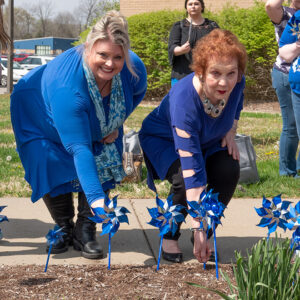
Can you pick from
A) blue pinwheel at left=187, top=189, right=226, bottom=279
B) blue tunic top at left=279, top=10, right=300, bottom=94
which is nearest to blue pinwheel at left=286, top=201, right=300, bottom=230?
blue pinwheel at left=187, top=189, right=226, bottom=279

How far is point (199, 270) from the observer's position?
10.2 ft

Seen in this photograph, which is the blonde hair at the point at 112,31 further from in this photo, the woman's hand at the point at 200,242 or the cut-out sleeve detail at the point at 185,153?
the woman's hand at the point at 200,242

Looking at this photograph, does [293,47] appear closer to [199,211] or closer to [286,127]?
[286,127]

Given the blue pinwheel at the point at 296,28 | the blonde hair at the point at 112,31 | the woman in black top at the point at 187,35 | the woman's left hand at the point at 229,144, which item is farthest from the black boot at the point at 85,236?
the woman in black top at the point at 187,35

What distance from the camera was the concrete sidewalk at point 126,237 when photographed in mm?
3400

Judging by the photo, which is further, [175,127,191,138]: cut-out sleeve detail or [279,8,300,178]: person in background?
[279,8,300,178]: person in background

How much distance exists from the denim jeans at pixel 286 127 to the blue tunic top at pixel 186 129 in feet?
6.08

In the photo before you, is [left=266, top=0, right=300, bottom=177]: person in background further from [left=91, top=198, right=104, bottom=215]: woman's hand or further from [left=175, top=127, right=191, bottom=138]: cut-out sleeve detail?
[left=91, top=198, right=104, bottom=215]: woman's hand

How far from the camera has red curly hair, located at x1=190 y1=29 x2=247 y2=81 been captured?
115 inches

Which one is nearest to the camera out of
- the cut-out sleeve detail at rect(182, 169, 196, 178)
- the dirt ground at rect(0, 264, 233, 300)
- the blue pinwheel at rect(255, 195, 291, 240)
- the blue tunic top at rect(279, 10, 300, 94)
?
the dirt ground at rect(0, 264, 233, 300)

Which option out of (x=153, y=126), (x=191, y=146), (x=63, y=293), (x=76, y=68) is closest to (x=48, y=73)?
(x=76, y=68)

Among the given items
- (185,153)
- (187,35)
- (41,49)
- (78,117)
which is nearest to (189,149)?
(185,153)

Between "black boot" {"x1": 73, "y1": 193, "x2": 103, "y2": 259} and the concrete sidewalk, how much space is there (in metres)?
0.05

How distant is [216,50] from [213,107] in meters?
0.35
